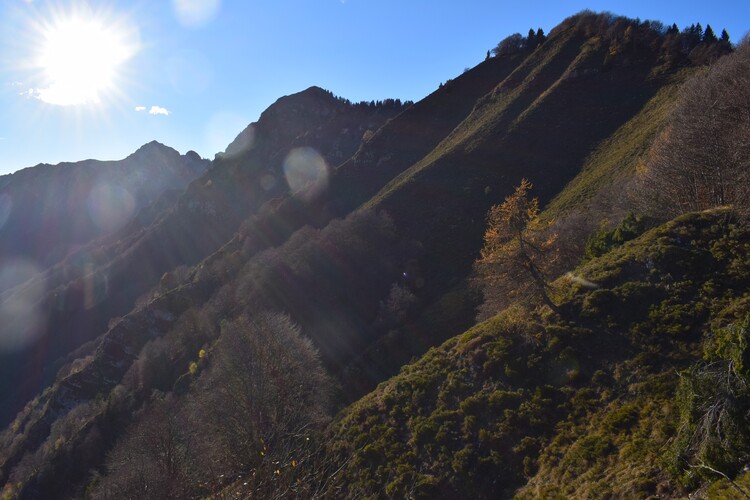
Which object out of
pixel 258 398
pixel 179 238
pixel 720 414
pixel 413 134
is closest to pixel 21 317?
pixel 179 238

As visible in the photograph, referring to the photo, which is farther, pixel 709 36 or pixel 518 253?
pixel 709 36

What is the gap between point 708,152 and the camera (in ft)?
76.9

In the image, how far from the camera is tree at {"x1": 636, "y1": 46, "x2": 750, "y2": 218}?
20828mm

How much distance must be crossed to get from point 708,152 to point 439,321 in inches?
1015

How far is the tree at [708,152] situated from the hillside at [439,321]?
1.83 feet

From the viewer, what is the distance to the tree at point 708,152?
2083cm

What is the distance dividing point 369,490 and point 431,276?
39112 mm

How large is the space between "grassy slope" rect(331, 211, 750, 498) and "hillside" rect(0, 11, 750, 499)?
9cm

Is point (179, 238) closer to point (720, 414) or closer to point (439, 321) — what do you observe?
point (439, 321)

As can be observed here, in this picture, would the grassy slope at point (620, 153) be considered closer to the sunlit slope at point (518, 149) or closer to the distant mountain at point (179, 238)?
the sunlit slope at point (518, 149)

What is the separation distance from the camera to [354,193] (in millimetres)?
82812

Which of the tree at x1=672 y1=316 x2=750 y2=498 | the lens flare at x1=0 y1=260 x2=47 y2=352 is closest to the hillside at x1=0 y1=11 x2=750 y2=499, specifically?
the tree at x1=672 y1=316 x2=750 y2=498

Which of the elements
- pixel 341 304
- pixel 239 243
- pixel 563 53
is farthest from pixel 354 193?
pixel 563 53

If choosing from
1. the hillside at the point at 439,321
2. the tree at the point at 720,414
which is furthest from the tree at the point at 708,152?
the tree at the point at 720,414
